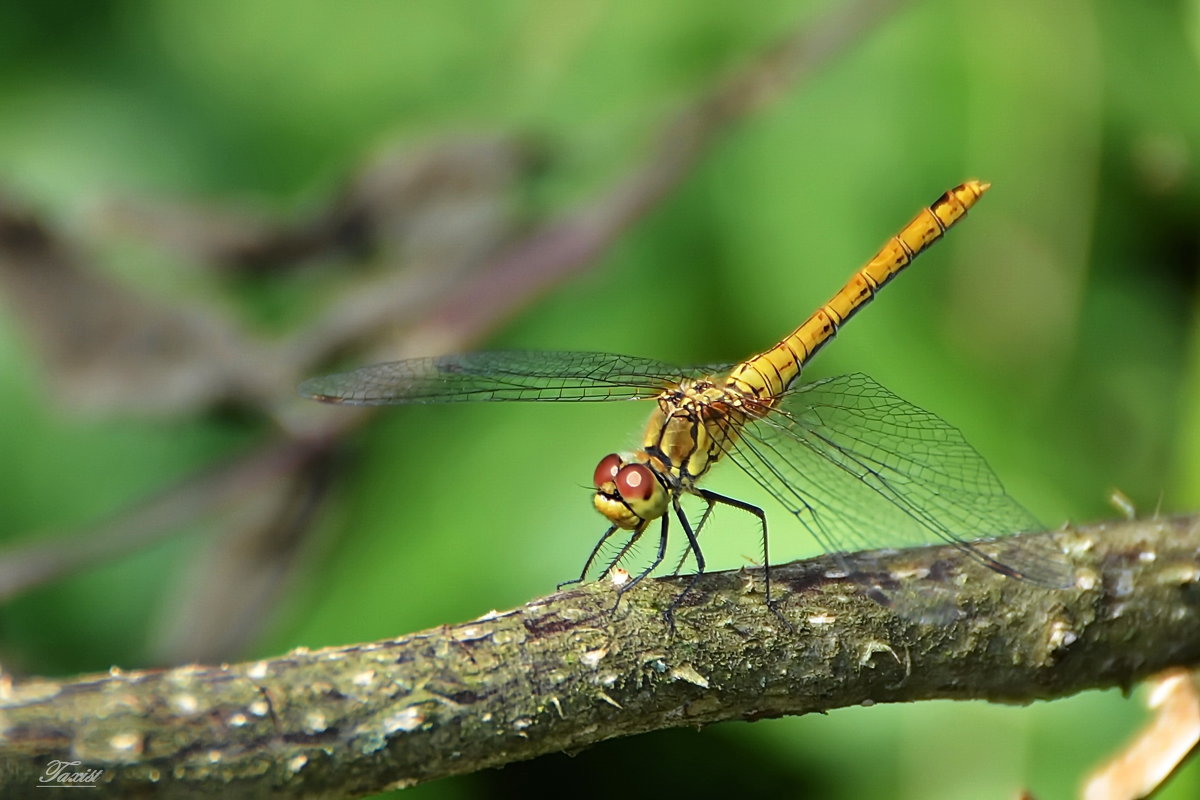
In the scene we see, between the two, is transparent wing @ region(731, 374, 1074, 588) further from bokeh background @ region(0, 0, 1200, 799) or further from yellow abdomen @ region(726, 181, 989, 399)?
bokeh background @ region(0, 0, 1200, 799)

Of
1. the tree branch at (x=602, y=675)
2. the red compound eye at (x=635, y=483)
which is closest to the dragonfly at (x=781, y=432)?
the red compound eye at (x=635, y=483)

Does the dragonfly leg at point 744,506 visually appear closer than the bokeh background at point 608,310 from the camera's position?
Yes

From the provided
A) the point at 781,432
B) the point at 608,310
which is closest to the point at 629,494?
the point at 781,432

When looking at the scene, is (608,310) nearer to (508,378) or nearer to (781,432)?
(508,378)

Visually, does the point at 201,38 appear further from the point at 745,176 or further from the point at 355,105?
the point at 745,176

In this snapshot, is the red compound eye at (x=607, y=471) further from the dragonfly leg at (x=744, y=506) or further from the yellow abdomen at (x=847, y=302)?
the yellow abdomen at (x=847, y=302)

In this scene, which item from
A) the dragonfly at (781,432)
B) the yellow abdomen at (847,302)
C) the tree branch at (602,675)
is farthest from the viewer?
the yellow abdomen at (847,302)
